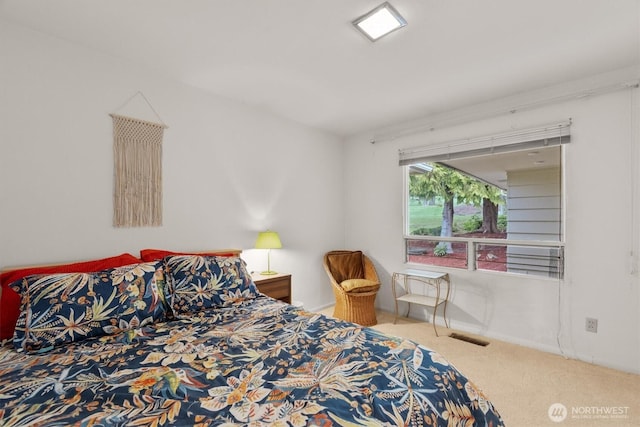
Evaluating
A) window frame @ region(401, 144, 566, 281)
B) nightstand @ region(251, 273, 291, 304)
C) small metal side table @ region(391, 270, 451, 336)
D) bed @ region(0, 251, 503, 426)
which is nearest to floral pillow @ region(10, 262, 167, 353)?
bed @ region(0, 251, 503, 426)

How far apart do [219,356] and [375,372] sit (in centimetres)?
71

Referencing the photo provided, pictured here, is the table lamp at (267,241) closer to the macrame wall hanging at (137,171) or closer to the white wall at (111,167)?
the white wall at (111,167)

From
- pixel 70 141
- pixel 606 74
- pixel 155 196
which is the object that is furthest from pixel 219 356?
pixel 606 74

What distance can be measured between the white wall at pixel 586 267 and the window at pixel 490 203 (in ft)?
0.39

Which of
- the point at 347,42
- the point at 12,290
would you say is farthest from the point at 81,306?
the point at 347,42

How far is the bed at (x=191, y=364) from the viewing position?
980 millimetres

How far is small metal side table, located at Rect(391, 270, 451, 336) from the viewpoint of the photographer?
10.8 feet

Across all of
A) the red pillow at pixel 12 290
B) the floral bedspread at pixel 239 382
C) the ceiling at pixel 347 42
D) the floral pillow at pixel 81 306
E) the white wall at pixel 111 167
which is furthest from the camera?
the white wall at pixel 111 167

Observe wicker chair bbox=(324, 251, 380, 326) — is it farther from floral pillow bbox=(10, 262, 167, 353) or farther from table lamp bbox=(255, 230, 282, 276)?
floral pillow bbox=(10, 262, 167, 353)

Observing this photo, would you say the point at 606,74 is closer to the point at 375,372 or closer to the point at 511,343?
the point at 511,343

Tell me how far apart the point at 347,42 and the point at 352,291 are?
2470 millimetres

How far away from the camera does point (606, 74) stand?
100 inches

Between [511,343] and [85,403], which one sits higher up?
[85,403]

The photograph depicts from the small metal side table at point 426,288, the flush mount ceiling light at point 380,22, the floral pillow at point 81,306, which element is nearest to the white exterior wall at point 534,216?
the small metal side table at point 426,288
